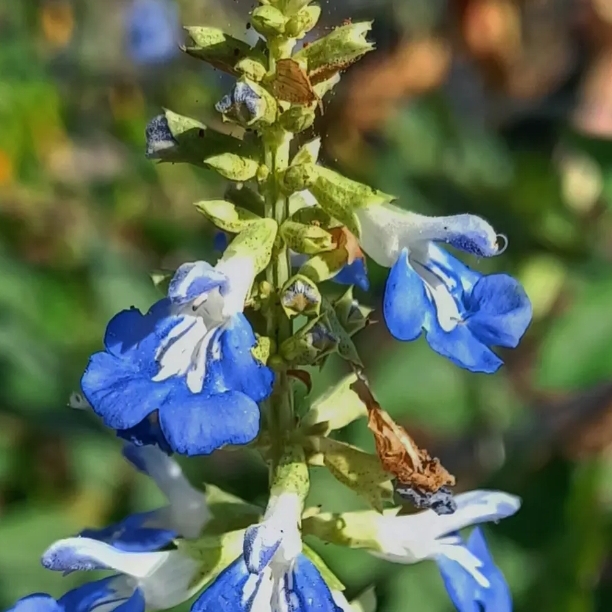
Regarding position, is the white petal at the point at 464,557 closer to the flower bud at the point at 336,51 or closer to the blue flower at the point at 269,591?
the blue flower at the point at 269,591

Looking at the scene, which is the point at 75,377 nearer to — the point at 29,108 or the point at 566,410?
the point at 566,410

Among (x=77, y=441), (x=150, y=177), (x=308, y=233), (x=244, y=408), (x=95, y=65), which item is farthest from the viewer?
(x=95, y=65)

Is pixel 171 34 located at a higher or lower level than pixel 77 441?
higher

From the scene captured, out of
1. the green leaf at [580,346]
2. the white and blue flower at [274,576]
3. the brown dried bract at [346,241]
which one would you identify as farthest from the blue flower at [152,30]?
the white and blue flower at [274,576]

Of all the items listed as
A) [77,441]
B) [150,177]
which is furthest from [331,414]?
[150,177]

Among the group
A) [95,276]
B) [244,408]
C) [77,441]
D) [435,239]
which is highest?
[435,239]

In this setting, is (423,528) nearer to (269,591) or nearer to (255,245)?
(269,591)
